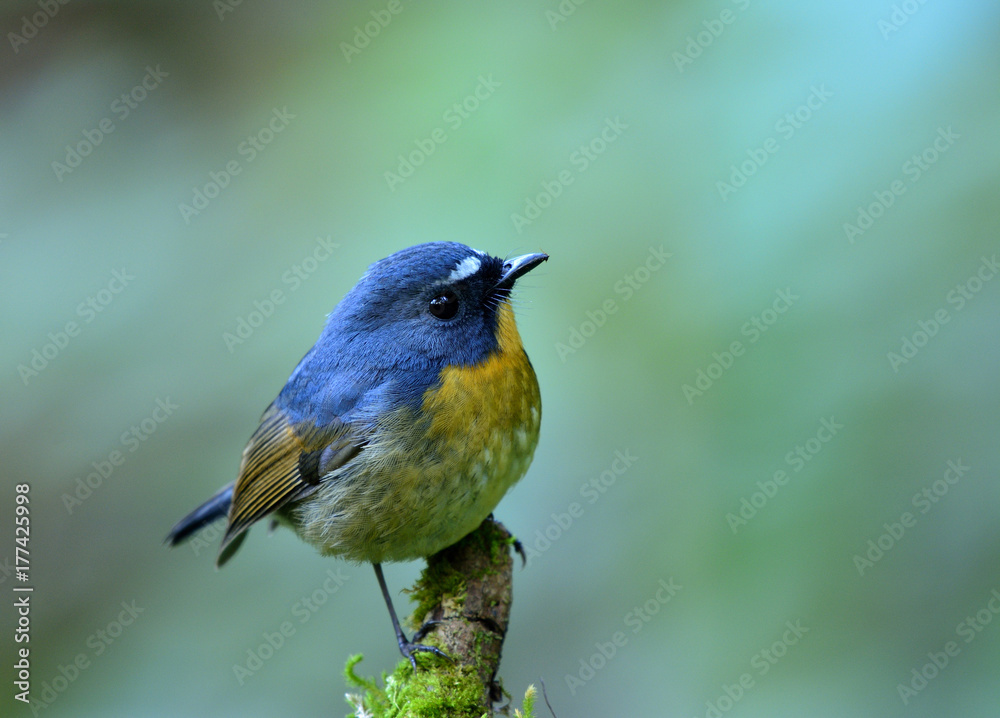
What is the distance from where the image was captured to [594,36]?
5.26m

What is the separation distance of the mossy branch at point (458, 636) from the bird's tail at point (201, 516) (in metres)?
1.38

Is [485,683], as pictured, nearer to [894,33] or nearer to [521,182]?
[521,182]
